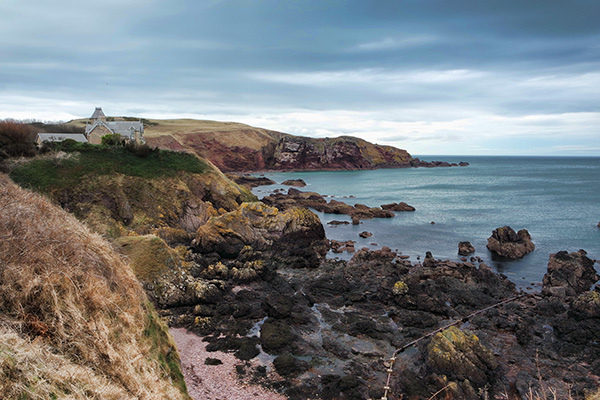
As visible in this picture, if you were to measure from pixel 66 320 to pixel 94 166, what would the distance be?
3965 centimetres

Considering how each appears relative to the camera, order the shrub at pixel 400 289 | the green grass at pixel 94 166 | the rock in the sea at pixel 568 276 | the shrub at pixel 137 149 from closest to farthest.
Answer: the shrub at pixel 400 289 → the rock in the sea at pixel 568 276 → the green grass at pixel 94 166 → the shrub at pixel 137 149

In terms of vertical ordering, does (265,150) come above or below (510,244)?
above

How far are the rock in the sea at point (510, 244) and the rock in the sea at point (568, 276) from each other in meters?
5.24

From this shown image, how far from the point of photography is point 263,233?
39.6 m

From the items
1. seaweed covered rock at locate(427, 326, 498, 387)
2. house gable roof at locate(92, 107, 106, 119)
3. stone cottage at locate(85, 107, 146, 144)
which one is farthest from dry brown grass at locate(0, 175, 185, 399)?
house gable roof at locate(92, 107, 106, 119)

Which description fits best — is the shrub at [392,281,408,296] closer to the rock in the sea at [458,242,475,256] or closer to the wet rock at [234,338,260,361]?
the wet rock at [234,338,260,361]

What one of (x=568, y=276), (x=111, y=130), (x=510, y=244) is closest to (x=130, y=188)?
(x=111, y=130)

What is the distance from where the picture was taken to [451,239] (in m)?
46.3

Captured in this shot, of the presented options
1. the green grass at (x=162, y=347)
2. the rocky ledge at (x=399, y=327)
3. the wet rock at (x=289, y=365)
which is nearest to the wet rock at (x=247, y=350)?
the rocky ledge at (x=399, y=327)

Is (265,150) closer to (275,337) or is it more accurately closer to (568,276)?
(568,276)

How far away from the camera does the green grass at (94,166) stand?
123 ft

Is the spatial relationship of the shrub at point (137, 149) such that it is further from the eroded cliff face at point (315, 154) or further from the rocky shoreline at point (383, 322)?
the eroded cliff face at point (315, 154)

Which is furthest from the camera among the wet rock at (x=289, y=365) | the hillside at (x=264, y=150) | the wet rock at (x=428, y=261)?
the hillside at (x=264, y=150)

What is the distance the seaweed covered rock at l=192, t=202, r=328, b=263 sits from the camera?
35.1 metres
